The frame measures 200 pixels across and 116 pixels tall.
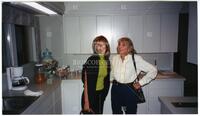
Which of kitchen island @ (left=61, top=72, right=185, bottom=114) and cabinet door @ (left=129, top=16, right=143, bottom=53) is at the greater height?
cabinet door @ (left=129, top=16, right=143, bottom=53)

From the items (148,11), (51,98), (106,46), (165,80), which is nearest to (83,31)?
(106,46)

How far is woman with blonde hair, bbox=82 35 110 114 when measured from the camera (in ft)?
3.70

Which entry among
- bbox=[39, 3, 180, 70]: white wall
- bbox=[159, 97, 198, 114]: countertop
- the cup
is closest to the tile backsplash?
bbox=[39, 3, 180, 70]: white wall

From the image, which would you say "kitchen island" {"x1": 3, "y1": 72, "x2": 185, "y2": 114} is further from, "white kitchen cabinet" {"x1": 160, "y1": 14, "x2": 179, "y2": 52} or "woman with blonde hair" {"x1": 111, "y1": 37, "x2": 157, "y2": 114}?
"white kitchen cabinet" {"x1": 160, "y1": 14, "x2": 179, "y2": 52}

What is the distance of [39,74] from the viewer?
51.8 inches

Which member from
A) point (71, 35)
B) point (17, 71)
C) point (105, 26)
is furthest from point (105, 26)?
point (17, 71)

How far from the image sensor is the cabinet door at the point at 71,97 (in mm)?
1150

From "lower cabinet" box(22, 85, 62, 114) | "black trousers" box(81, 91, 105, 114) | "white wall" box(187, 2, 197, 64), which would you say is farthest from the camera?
"black trousers" box(81, 91, 105, 114)

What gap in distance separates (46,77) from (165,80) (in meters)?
0.84

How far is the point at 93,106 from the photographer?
120 centimetres

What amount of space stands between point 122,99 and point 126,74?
0.19m

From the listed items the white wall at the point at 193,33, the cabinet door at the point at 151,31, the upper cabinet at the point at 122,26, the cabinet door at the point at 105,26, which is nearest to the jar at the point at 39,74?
the upper cabinet at the point at 122,26

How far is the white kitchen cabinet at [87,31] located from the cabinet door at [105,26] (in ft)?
0.11

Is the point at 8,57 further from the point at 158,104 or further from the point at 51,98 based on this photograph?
the point at 158,104
